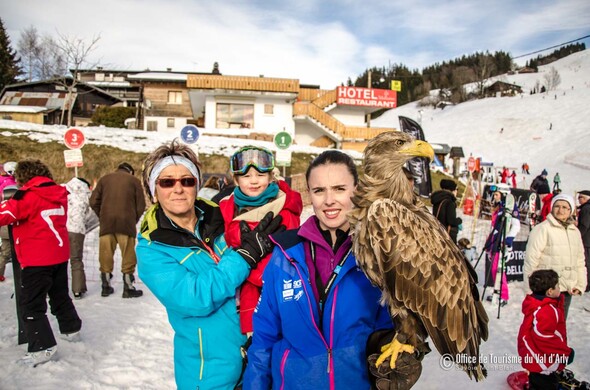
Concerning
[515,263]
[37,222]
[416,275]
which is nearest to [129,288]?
[37,222]

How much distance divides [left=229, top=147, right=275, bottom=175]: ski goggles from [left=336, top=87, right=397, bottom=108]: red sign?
30.4 metres

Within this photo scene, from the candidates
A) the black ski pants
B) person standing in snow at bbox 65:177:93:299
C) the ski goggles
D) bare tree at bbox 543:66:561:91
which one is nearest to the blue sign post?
person standing in snow at bbox 65:177:93:299

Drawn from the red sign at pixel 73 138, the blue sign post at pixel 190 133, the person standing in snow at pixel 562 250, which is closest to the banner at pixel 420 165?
the person standing in snow at pixel 562 250

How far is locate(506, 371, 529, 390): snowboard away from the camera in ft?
13.8

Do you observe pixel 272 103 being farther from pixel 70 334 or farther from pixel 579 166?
pixel 579 166

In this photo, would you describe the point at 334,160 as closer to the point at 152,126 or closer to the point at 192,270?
the point at 192,270

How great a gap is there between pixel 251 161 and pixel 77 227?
18.3ft

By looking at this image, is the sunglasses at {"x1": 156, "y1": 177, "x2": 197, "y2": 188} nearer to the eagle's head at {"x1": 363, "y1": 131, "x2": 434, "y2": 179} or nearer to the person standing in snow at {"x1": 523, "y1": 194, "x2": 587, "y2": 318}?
the eagle's head at {"x1": 363, "y1": 131, "x2": 434, "y2": 179}

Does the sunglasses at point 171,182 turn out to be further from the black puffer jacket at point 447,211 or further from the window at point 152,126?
the window at point 152,126

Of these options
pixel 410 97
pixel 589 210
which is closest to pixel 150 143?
pixel 589 210

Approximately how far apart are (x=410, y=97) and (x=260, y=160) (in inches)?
5040

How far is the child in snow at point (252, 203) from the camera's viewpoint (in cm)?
225

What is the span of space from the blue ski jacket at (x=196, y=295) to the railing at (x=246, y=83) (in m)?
26.2

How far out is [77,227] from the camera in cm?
665
